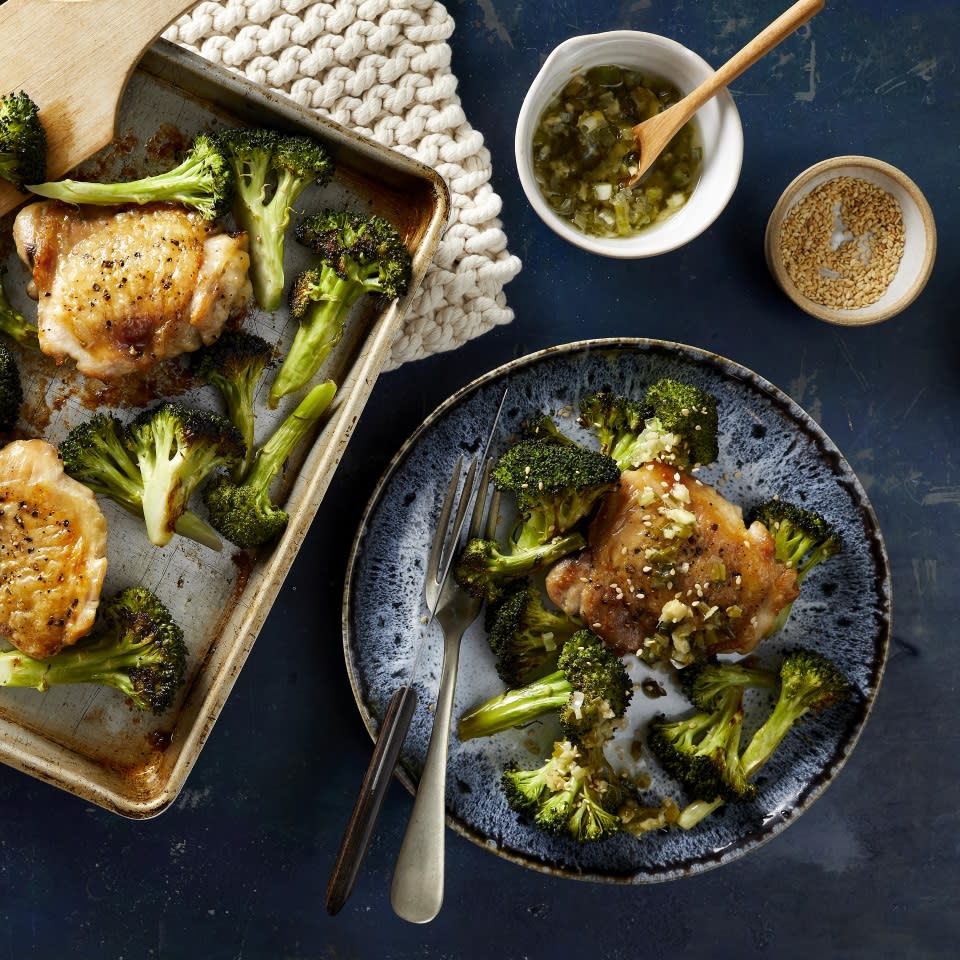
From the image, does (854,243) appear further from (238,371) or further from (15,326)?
(15,326)

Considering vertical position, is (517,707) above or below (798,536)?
below

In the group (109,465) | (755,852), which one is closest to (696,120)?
(109,465)

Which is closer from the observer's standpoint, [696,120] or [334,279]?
Result: [334,279]

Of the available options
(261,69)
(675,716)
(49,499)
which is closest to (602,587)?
(675,716)

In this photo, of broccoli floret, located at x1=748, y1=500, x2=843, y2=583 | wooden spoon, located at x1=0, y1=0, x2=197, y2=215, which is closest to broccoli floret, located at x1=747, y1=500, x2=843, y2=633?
broccoli floret, located at x1=748, y1=500, x2=843, y2=583

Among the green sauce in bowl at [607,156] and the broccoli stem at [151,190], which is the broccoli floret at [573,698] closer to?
the green sauce in bowl at [607,156]

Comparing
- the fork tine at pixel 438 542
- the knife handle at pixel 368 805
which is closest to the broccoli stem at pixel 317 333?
the fork tine at pixel 438 542

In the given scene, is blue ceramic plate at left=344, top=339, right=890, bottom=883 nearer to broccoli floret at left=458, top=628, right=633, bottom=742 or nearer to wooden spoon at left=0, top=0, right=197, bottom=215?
broccoli floret at left=458, top=628, right=633, bottom=742

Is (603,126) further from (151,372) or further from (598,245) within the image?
(151,372)
